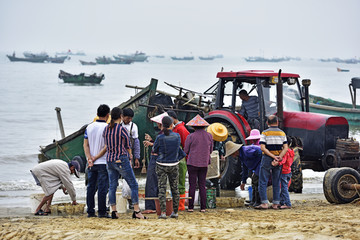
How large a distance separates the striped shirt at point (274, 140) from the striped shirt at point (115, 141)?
92.9 inches

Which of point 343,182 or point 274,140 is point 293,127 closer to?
point 343,182

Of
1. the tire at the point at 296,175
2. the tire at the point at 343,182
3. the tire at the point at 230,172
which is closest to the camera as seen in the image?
the tire at the point at 343,182

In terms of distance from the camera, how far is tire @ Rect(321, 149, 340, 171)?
39.2ft

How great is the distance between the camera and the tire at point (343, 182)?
422 inches

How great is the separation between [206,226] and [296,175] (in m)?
4.23

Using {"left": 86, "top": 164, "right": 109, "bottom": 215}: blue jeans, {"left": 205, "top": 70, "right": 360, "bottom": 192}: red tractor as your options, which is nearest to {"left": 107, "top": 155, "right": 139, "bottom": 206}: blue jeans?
{"left": 86, "top": 164, "right": 109, "bottom": 215}: blue jeans

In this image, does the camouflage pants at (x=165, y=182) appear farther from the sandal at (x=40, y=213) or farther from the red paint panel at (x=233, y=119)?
the red paint panel at (x=233, y=119)

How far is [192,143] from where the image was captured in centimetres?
998

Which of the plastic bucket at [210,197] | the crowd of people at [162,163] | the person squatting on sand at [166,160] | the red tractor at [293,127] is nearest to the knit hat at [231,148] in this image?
the crowd of people at [162,163]

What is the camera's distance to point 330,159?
40.0ft

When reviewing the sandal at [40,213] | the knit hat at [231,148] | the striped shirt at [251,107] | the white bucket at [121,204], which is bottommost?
the sandal at [40,213]

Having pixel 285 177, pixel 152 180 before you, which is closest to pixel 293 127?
pixel 285 177

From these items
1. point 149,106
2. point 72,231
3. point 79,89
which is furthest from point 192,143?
point 79,89

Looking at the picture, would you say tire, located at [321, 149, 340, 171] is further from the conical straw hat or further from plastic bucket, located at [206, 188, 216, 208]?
plastic bucket, located at [206, 188, 216, 208]
